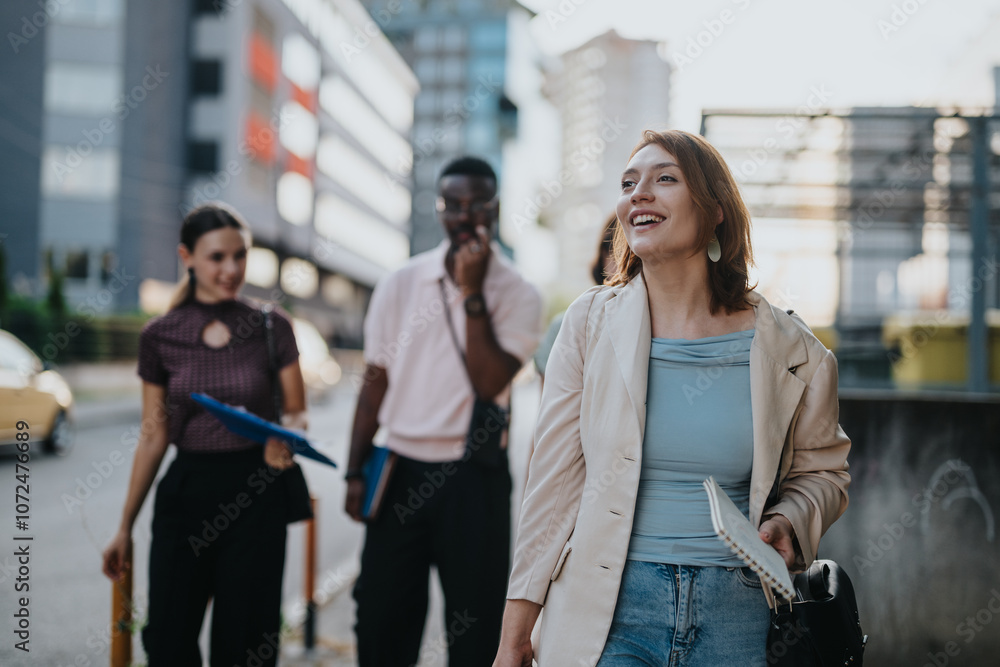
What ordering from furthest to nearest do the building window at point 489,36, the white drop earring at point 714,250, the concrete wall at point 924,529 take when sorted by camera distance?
the building window at point 489,36 → the concrete wall at point 924,529 → the white drop earring at point 714,250

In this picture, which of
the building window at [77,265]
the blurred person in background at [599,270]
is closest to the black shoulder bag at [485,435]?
the blurred person in background at [599,270]

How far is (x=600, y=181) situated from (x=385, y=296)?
42410 millimetres

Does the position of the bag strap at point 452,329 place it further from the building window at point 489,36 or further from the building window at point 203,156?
the building window at point 489,36

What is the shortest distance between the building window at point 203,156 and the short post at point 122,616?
3490cm

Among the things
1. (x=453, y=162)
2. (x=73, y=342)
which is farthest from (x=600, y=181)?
(x=453, y=162)

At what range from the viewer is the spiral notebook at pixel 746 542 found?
5.69 feet

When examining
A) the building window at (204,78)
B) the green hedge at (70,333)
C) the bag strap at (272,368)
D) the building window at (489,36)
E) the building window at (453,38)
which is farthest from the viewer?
the building window at (453,38)

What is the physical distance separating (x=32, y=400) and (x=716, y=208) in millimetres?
11531

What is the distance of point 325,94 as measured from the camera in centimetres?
5038

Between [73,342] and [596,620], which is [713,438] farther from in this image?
[73,342]

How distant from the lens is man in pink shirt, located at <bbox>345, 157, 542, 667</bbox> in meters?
3.34

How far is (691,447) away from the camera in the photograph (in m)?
2.05

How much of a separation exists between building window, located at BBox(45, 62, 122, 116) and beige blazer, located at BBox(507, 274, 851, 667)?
34290 millimetres

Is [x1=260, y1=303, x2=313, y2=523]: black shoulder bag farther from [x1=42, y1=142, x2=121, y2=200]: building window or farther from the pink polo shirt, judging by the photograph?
[x1=42, y1=142, x2=121, y2=200]: building window
